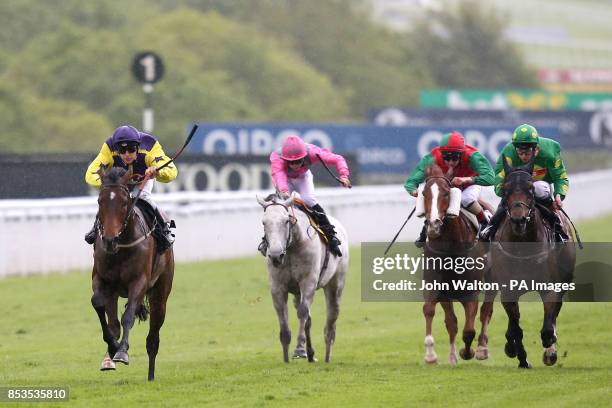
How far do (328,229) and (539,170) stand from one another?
1942 mm

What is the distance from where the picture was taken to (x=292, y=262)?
13164mm

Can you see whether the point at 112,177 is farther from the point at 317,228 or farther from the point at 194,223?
the point at 194,223

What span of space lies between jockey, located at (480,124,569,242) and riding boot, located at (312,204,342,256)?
1437mm

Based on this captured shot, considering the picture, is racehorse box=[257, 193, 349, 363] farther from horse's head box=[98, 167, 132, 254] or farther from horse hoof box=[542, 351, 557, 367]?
horse hoof box=[542, 351, 557, 367]

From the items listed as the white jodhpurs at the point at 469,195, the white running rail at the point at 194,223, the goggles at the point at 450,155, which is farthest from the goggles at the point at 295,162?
the white running rail at the point at 194,223

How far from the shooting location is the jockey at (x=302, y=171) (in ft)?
44.1

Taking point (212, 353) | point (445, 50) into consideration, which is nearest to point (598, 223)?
point (212, 353)

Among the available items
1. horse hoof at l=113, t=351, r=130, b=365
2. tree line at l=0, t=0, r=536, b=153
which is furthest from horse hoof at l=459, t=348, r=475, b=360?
tree line at l=0, t=0, r=536, b=153

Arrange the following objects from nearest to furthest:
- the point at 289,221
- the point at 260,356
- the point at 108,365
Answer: the point at 108,365
the point at 289,221
the point at 260,356

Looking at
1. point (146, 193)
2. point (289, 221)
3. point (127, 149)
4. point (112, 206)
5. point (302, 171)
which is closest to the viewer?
point (112, 206)

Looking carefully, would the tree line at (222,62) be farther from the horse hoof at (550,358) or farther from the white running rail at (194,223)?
the horse hoof at (550,358)

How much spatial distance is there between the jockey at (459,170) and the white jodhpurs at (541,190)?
1.78 ft

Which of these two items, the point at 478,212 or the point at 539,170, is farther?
the point at 478,212

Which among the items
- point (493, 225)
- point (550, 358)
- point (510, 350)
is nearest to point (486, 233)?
point (493, 225)
